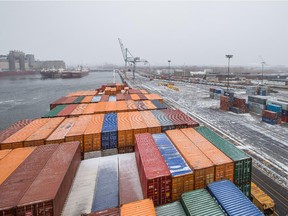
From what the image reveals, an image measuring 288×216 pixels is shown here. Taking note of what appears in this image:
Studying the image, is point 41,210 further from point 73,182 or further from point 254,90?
point 254,90

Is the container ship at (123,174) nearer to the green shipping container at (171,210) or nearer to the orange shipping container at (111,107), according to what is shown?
the green shipping container at (171,210)

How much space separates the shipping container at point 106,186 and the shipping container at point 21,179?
441cm

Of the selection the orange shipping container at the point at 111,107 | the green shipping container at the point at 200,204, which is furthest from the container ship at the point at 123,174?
the orange shipping container at the point at 111,107

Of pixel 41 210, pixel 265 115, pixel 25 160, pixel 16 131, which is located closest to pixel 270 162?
pixel 265 115

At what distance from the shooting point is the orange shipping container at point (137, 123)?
2308cm

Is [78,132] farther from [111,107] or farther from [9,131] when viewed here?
[111,107]

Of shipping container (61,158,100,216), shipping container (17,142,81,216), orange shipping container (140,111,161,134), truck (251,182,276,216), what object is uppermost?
orange shipping container (140,111,161,134)

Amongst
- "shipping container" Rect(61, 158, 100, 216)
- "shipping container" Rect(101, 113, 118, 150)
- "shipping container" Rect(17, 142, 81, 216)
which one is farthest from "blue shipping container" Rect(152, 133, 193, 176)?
"shipping container" Rect(17, 142, 81, 216)

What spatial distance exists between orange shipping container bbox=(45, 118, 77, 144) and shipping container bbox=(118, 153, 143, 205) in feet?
23.5

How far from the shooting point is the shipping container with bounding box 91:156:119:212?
42.8ft

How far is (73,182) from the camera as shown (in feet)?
52.2

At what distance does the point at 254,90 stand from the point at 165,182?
6645 cm

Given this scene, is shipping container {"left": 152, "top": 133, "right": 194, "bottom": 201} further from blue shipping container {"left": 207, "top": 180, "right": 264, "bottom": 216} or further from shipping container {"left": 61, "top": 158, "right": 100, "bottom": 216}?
shipping container {"left": 61, "top": 158, "right": 100, "bottom": 216}

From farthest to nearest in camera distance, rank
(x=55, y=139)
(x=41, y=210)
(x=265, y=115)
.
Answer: (x=265, y=115)
(x=55, y=139)
(x=41, y=210)
